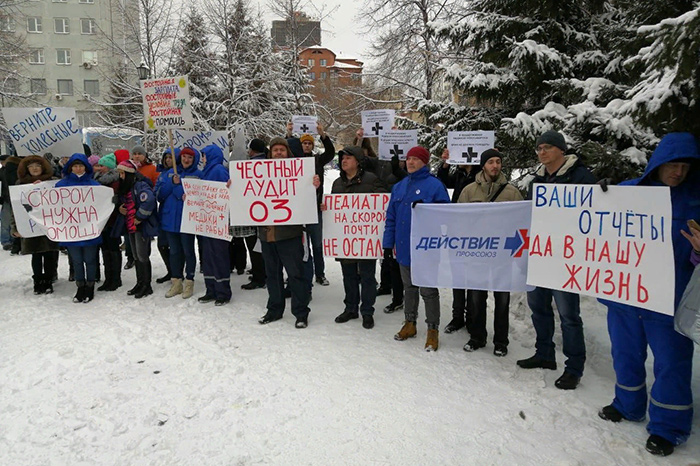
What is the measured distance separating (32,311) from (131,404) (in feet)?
12.2

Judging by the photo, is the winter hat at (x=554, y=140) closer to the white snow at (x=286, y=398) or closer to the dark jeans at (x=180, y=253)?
the white snow at (x=286, y=398)

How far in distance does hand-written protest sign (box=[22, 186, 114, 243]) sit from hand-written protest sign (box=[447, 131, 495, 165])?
18.1ft

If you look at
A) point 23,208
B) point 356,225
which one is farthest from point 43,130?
point 356,225

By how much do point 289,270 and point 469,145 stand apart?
3233 millimetres

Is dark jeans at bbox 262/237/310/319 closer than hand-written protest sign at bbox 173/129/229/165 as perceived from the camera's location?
Yes

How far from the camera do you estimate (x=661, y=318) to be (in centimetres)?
352

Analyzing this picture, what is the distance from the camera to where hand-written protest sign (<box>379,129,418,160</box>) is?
298 inches

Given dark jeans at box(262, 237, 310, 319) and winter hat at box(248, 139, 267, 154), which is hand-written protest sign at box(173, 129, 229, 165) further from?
dark jeans at box(262, 237, 310, 319)

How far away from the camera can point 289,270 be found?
A: 19.9 feet

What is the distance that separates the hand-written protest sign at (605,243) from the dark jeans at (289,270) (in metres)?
2.90

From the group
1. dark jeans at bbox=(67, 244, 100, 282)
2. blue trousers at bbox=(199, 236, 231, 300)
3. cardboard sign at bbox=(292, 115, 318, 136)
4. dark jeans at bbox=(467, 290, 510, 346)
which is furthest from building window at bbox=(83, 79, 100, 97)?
dark jeans at bbox=(467, 290, 510, 346)

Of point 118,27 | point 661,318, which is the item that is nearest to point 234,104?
point 118,27

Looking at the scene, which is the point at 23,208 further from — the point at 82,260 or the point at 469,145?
the point at 469,145

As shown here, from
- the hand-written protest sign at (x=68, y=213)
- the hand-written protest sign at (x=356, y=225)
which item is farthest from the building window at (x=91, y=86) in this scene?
the hand-written protest sign at (x=356, y=225)
